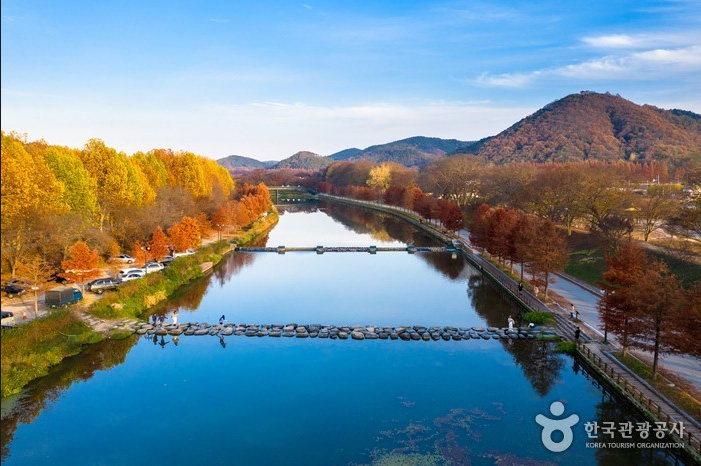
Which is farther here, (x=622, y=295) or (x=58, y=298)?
(x=58, y=298)

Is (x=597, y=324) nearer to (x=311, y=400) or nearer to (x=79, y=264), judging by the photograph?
(x=311, y=400)

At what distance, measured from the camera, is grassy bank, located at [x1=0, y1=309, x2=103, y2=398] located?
27128 millimetres

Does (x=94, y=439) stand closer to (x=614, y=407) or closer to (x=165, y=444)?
(x=165, y=444)

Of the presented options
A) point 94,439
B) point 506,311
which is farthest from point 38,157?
point 506,311

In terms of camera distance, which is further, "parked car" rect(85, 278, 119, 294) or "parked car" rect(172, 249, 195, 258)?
"parked car" rect(172, 249, 195, 258)

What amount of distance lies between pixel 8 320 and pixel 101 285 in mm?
10198

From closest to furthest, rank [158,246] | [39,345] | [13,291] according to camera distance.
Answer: [39,345] → [13,291] → [158,246]

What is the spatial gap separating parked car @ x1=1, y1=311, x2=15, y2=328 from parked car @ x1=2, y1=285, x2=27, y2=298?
672 cm

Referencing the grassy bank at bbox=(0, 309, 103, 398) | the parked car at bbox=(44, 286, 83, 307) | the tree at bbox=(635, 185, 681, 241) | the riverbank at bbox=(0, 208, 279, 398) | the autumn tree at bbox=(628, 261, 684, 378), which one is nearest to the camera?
the autumn tree at bbox=(628, 261, 684, 378)

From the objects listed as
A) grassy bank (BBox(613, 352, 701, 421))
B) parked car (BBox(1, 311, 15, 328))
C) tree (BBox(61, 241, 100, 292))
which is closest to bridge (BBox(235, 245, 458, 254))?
tree (BBox(61, 241, 100, 292))

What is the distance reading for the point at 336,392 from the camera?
26953mm

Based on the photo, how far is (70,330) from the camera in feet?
110
